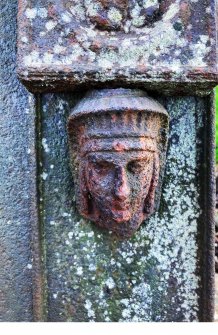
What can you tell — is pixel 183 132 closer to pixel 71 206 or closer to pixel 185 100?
pixel 185 100

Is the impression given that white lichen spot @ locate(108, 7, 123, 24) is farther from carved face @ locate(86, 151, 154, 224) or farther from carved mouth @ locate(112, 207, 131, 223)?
carved mouth @ locate(112, 207, 131, 223)

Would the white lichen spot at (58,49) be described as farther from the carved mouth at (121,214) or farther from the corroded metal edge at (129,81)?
the carved mouth at (121,214)

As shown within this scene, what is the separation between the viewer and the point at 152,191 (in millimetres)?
1105

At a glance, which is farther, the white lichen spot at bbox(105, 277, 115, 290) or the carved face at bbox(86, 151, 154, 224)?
the white lichen spot at bbox(105, 277, 115, 290)

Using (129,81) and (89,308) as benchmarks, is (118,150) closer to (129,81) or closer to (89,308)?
(129,81)

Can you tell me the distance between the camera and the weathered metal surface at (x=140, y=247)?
1.14 meters

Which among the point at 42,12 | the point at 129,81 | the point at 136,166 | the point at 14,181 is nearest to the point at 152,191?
the point at 136,166

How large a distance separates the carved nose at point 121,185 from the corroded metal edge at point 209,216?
24cm

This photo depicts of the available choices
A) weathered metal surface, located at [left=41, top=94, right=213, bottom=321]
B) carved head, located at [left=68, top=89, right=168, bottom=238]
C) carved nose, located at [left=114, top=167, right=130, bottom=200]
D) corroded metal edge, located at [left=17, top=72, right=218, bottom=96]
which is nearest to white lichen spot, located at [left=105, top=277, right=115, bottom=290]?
weathered metal surface, located at [left=41, top=94, right=213, bottom=321]

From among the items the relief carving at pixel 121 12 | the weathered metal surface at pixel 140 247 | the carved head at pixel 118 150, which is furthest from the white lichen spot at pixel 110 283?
the relief carving at pixel 121 12

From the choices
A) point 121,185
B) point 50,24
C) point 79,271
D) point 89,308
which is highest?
point 50,24

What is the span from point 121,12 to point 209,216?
54 centimetres

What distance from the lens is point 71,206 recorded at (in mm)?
1171

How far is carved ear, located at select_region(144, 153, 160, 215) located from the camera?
108 cm
